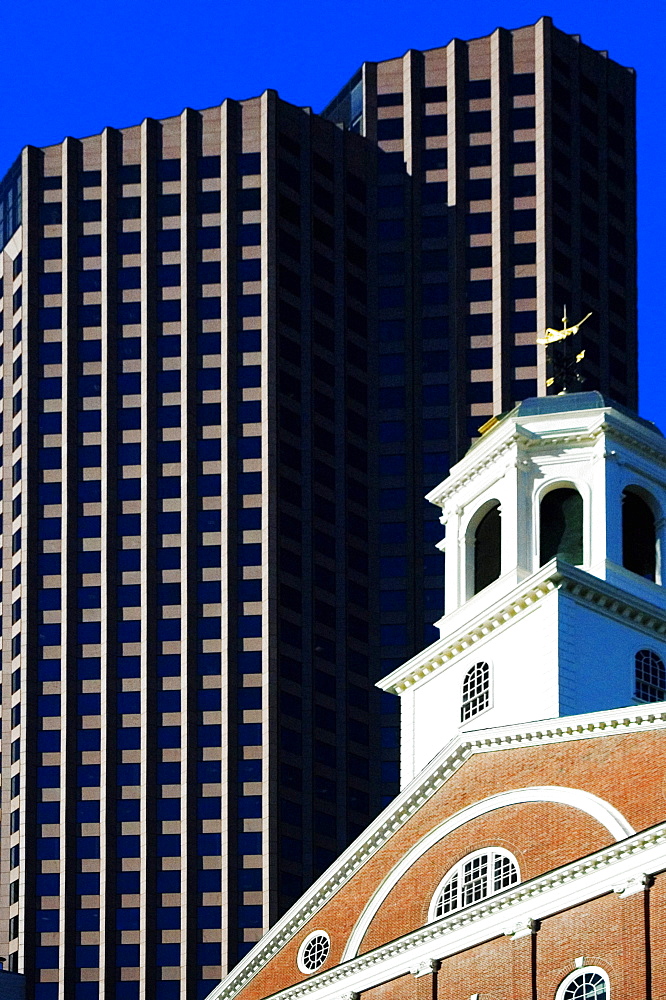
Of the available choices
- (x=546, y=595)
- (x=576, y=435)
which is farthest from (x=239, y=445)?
(x=546, y=595)

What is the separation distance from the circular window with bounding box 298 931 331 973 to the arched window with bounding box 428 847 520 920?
5408mm

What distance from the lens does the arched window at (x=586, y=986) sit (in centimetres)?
6681

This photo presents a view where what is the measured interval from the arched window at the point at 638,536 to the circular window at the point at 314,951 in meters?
15.6

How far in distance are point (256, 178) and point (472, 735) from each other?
119m

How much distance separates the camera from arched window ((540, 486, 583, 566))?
81.1 m

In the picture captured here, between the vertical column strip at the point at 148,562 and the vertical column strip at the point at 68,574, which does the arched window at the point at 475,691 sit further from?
the vertical column strip at the point at 68,574

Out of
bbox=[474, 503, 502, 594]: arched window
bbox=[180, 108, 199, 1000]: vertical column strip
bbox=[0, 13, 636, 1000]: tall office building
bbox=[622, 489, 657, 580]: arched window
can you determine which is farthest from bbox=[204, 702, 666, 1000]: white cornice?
bbox=[0, 13, 636, 1000]: tall office building

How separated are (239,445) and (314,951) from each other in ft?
337

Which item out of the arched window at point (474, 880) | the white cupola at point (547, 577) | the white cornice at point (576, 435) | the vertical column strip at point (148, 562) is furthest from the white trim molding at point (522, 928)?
the vertical column strip at point (148, 562)

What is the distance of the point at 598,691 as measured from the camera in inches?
3022

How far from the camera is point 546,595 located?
77312mm

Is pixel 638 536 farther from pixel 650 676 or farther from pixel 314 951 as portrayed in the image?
pixel 314 951

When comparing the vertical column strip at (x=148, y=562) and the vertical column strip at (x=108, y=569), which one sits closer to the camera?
the vertical column strip at (x=148, y=562)

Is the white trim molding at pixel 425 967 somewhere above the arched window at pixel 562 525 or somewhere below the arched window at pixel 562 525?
below
